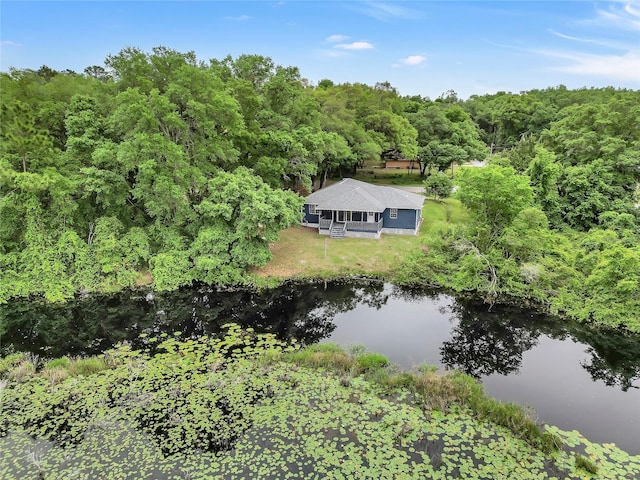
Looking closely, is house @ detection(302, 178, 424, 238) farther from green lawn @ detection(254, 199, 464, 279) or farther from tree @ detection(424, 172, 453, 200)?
tree @ detection(424, 172, 453, 200)

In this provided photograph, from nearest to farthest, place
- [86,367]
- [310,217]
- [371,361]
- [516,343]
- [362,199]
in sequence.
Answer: [86,367], [371,361], [516,343], [362,199], [310,217]

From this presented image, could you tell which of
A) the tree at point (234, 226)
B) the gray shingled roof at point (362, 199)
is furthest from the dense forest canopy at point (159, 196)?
the gray shingled roof at point (362, 199)

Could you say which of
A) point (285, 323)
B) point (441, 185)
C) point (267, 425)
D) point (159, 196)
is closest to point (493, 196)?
point (285, 323)

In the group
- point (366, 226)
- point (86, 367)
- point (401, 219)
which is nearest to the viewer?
point (86, 367)

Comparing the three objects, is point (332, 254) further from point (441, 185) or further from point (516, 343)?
point (441, 185)

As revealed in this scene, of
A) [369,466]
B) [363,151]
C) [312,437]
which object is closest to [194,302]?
[312,437]

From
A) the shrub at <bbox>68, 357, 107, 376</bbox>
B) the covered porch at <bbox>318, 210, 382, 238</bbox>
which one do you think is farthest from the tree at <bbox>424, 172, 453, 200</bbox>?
the shrub at <bbox>68, 357, 107, 376</bbox>
